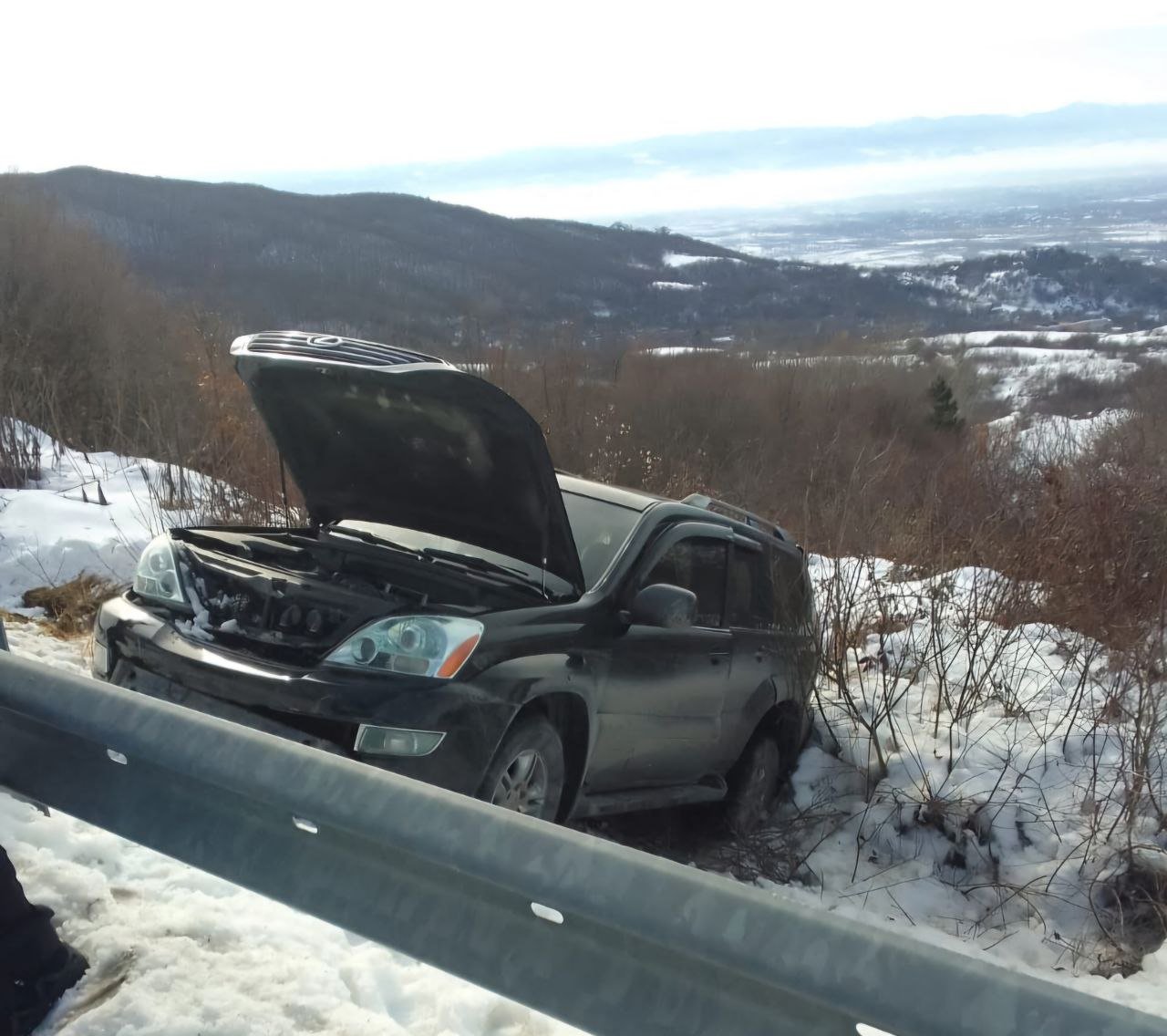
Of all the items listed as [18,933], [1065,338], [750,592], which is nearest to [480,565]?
[750,592]

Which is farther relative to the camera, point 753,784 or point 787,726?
point 787,726

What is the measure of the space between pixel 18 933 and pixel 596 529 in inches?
123

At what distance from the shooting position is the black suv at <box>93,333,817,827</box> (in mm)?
3609

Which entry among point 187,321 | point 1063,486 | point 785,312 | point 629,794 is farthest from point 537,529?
point 785,312

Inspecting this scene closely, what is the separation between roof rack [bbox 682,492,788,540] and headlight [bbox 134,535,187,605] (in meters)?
2.53

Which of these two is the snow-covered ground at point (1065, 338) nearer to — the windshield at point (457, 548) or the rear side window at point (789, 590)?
the rear side window at point (789, 590)

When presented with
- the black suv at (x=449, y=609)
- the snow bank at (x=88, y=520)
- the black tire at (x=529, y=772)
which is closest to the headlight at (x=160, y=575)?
the black suv at (x=449, y=609)

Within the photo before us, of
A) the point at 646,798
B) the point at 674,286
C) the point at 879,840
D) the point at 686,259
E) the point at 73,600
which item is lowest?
the point at 879,840

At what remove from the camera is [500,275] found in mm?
125938

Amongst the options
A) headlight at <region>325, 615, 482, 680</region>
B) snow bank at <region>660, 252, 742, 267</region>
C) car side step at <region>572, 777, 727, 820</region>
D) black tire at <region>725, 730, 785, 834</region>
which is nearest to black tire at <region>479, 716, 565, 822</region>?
car side step at <region>572, 777, 727, 820</region>

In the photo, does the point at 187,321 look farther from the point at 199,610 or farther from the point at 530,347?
the point at 199,610

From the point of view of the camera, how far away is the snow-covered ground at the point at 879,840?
8.07 feet

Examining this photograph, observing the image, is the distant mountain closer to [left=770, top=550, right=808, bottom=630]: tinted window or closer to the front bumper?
[left=770, top=550, right=808, bottom=630]: tinted window

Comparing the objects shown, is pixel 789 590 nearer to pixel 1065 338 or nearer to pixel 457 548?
pixel 457 548
